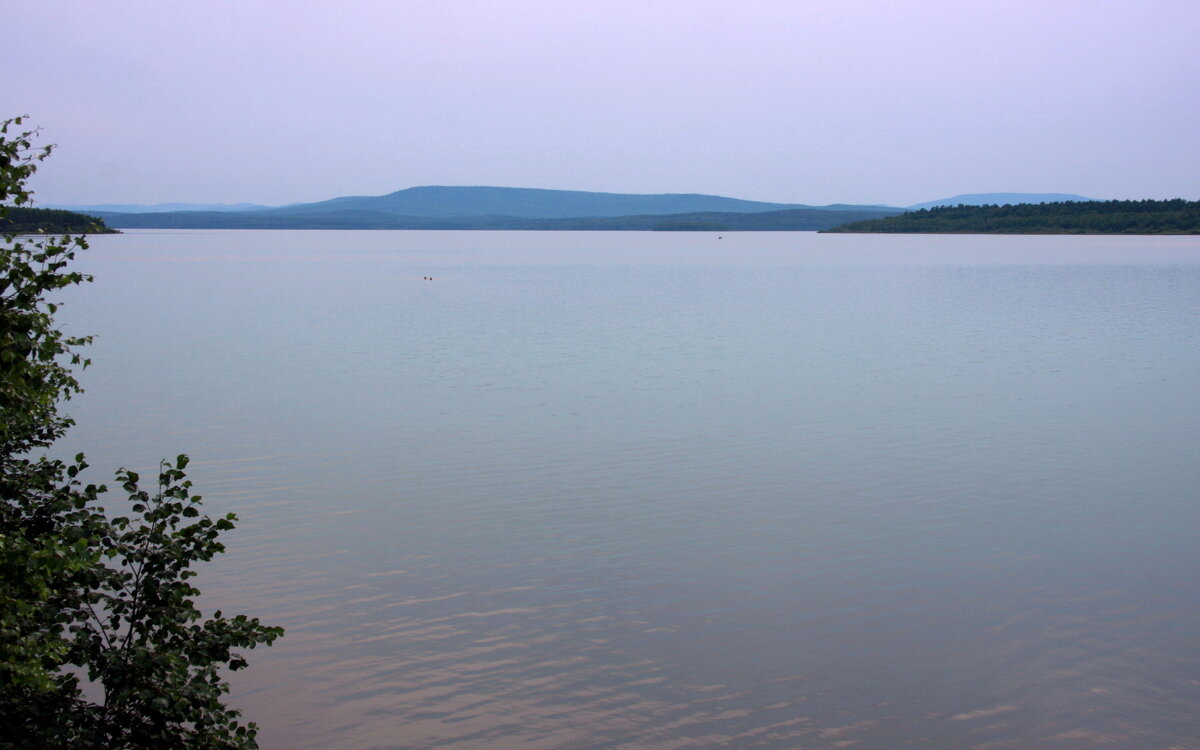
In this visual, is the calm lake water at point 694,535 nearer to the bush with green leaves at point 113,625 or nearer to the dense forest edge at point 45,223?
the bush with green leaves at point 113,625

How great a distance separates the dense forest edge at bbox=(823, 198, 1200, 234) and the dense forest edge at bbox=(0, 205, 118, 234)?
118 m

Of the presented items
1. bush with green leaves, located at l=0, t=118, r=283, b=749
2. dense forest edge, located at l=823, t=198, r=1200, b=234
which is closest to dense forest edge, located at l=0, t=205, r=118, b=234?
bush with green leaves, located at l=0, t=118, r=283, b=749

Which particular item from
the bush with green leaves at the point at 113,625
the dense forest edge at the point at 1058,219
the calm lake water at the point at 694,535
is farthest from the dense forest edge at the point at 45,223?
the dense forest edge at the point at 1058,219

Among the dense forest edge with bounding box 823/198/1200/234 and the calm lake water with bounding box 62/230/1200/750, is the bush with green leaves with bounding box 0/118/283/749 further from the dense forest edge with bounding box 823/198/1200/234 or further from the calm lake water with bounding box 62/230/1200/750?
the dense forest edge with bounding box 823/198/1200/234

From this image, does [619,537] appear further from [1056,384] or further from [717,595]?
[1056,384]

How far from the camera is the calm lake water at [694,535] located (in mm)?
6898

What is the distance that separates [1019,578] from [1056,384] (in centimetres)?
1149

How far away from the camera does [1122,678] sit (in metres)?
7.27

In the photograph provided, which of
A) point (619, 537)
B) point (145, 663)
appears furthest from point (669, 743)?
point (619, 537)

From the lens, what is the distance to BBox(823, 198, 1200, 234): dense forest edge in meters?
141

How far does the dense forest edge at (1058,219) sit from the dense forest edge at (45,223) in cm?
11780

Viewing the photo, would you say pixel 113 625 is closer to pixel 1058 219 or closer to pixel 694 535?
pixel 694 535

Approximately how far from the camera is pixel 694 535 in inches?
403

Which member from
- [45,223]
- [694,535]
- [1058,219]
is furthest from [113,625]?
[1058,219]
